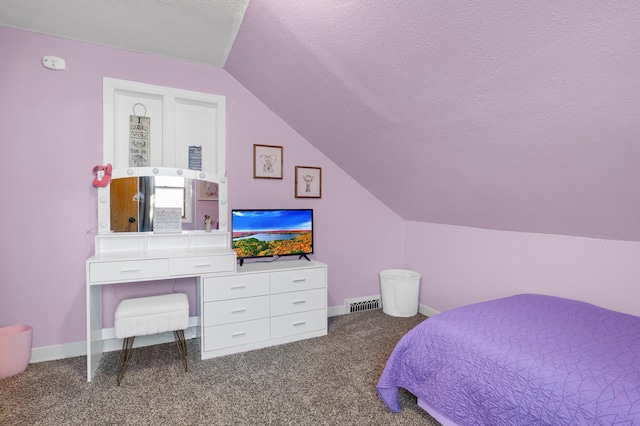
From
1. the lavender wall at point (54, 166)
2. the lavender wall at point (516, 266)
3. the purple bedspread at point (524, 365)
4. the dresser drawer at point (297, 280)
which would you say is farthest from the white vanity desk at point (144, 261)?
the lavender wall at point (516, 266)

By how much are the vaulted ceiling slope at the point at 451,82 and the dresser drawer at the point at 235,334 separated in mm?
1727

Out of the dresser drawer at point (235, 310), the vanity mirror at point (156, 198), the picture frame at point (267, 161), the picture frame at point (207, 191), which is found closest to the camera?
the dresser drawer at point (235, 310)

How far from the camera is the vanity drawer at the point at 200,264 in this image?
2400 mm

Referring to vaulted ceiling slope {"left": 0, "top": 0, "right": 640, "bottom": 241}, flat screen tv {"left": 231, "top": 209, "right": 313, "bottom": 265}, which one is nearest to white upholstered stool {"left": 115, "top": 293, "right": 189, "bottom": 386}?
flat screen tv {"left": 231, "top": 209, "right": 313, "bottom": 265}

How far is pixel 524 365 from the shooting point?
1359 millimetres

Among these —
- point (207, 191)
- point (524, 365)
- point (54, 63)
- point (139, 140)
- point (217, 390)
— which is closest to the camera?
point (524, 365)

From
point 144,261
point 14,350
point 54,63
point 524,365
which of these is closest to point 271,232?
point 144,261

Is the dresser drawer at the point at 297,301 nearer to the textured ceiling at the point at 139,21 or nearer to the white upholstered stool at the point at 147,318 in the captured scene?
the white upholstered stool at the point at 147,318

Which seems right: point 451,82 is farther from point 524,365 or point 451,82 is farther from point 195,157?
point 195,157

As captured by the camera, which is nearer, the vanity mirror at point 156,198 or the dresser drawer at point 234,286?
the dresser drawer at point 234,286

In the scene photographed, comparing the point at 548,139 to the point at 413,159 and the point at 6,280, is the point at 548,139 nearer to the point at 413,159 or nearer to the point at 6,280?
the point at 413,159

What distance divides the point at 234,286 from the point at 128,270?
75cm

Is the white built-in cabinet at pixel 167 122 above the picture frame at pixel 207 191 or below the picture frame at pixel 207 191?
above

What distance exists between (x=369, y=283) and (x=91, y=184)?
2.80m
